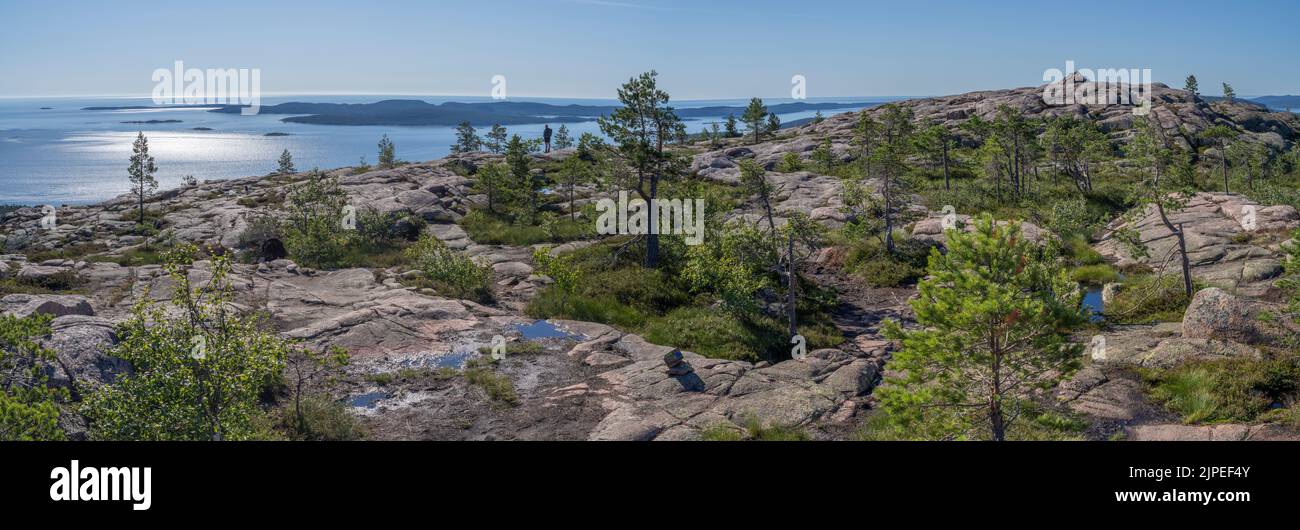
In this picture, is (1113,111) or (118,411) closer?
(118,411)

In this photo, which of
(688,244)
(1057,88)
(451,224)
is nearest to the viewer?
(688,244)

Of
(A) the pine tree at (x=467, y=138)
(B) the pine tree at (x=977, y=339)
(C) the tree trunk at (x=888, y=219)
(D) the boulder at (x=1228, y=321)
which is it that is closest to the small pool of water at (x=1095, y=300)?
(D) the boulder at (x=1228, y=321)

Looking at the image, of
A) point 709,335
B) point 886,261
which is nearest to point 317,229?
point 709,335

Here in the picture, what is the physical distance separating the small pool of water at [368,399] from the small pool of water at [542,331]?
6971 millimetres

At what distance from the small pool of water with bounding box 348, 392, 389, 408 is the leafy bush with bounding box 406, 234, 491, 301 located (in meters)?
11.6

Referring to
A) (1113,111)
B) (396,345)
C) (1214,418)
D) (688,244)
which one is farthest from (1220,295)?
(1113,111)

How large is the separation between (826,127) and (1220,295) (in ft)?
309

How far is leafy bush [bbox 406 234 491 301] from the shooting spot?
3250 centimetres

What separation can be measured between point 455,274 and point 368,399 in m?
13.0

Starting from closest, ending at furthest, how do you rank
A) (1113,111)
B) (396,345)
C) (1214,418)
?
(1214,418)
(396,345)
(1113,111)

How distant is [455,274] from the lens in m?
32.9

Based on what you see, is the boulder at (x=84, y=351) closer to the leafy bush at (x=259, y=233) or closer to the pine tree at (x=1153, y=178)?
the leafy bush at (x=259, y=233)
